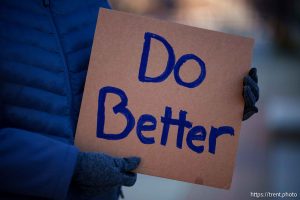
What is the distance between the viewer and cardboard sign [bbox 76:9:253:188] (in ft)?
4.78

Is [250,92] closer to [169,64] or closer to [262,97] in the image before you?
[169,64]

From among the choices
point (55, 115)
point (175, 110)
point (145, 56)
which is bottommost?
point (55, 115)

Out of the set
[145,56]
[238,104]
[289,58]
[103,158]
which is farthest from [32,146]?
[289,58]

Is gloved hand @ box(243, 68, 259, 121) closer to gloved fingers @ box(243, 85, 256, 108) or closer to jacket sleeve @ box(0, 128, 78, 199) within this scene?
gloved fingers @ box(243, 85, 256, 108)

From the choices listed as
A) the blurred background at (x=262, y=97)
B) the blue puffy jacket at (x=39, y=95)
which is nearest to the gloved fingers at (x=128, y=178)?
the blue puffy jacket at (x=39, y=95)

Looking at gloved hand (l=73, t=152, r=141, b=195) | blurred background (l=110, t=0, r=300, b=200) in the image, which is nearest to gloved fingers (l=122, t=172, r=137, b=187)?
gloved hand (l=73, t=152, r=141, b=195)

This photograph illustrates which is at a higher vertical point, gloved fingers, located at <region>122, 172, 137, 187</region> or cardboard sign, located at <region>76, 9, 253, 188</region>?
cardboard sign, located at <region>76, 9, 253, 188</region>

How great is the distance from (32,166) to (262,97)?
15.6 feet

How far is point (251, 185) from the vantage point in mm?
3494

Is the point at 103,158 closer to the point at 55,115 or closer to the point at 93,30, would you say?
the point at 55,115

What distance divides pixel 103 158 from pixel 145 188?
7.34 feet

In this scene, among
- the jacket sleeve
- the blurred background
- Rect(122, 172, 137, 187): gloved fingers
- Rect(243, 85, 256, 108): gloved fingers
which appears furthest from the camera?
the blurred background

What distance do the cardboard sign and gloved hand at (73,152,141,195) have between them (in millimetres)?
114

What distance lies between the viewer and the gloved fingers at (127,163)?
4.47 ft
